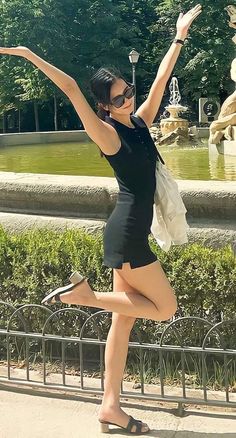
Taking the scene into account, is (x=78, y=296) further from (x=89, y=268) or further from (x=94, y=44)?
(x=94, y=44)

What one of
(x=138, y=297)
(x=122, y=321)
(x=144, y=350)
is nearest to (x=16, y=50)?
(x=138, y=297)

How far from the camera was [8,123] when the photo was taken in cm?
4544

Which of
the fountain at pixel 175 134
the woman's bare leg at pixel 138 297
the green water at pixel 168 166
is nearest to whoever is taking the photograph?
the woman's bare leg at pixel 138 297

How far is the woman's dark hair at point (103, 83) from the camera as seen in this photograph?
10.5ft

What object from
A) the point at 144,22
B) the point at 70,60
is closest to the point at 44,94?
the point at 70,60

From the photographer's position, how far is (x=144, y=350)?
445 centimetres

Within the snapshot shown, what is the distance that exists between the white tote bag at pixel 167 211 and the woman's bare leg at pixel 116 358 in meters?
0.32

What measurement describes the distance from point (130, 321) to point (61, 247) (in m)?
1.22

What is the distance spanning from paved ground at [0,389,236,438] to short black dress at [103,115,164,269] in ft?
3.19

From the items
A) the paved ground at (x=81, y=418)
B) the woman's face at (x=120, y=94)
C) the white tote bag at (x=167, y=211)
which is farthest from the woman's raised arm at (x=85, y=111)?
the paved ground at (x=81, y=418)

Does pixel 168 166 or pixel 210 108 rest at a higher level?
pixel 210 108

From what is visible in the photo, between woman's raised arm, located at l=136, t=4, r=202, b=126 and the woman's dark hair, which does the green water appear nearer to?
woman's raised arm, located at l=136, t=4, r=202, b=126

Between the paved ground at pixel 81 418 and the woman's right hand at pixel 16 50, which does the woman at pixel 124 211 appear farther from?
the paved ground at pixel 81 418

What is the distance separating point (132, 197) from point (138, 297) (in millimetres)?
516
